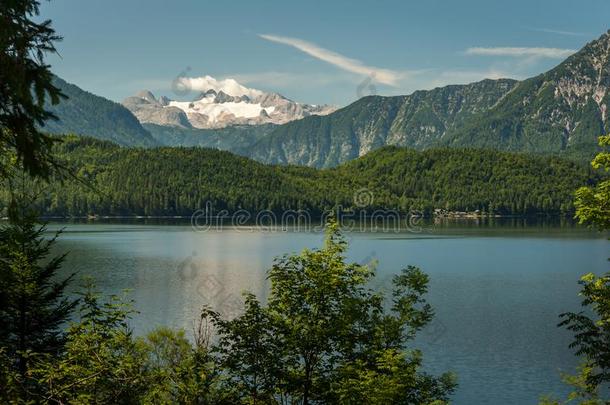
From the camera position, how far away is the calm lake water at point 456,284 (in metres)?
50.9

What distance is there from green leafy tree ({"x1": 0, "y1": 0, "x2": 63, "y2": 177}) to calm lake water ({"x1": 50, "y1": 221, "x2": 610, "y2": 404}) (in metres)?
39.4

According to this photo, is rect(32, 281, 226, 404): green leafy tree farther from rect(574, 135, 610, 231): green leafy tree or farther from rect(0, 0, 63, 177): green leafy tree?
rect(574, 135, 610, 231): green leafy tree

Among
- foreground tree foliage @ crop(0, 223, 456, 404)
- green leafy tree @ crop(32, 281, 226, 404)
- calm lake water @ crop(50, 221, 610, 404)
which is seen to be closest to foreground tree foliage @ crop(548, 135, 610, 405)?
foreground tree foliage @ crop(0, 223, 456, 404)

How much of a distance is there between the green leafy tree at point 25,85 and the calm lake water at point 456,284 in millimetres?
39405

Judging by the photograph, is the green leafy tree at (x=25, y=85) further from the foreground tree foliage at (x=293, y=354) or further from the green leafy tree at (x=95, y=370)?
the foreground tree foliage at (x=293, y=354)

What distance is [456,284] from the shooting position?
94.6m

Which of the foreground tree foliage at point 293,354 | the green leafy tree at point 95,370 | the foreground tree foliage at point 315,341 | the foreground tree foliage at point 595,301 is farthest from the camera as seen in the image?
the foreground tree foliage at point 595,301

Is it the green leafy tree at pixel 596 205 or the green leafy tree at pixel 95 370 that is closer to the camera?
the green leafy tree at pixel 95 370

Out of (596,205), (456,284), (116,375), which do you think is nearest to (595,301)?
(596,205)

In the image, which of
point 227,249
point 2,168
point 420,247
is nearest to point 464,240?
point 420,247

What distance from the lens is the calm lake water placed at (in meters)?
50.9

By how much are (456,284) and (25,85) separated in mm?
91224

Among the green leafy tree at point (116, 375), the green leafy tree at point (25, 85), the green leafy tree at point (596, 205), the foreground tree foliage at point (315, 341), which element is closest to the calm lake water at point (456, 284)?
the foreground tree foliage at point (315, 341)

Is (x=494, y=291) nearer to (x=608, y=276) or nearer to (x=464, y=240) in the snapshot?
(x=608, y=276)
